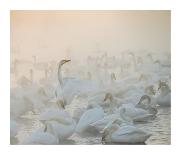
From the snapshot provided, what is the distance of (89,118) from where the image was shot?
63.5 inches

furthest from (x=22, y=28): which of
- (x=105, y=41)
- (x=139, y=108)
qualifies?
(x=139, y=108)

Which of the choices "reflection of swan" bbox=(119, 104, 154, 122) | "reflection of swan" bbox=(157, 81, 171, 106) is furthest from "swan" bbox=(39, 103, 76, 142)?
"reflection of swan" bbox=(157, 81, 171, 106)

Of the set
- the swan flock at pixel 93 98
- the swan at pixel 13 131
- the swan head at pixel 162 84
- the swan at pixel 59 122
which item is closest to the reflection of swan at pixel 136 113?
the swan flock at pixel 93 98

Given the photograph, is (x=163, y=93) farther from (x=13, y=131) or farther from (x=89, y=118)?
(x=13, y=131)

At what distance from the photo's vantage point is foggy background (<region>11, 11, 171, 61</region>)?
1.62 m

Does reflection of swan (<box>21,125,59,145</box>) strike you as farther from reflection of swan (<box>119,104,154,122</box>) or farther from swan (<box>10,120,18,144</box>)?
reflection of swan (<box>119,104,154,122</box>)

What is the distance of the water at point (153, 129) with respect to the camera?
1.61 metres

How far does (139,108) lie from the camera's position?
1622 millimetres

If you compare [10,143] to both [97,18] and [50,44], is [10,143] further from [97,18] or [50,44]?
[97,18]
